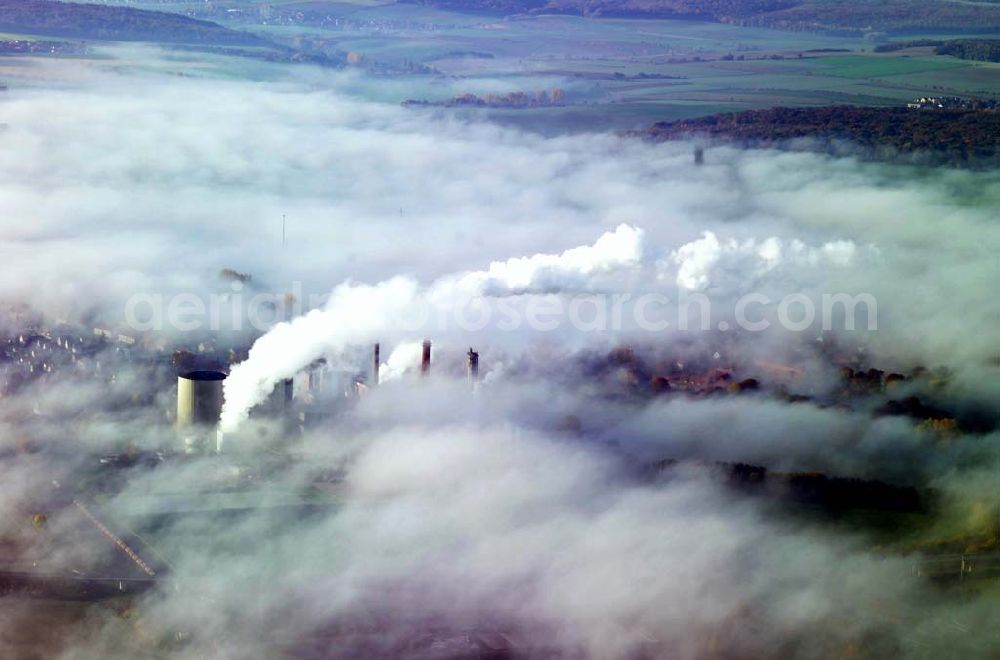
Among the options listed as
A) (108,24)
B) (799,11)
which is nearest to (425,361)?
(108,24)

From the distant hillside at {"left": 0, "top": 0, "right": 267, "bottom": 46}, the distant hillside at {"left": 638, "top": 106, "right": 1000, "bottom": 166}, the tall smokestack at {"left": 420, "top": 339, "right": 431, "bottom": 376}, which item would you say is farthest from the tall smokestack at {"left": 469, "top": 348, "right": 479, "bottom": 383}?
the distant hillside at {"left": 0, "top": 0, "right": 267, "bottom": 46}

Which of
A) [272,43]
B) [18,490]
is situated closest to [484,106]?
[272,43]

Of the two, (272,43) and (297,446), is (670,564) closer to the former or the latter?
(297,446)

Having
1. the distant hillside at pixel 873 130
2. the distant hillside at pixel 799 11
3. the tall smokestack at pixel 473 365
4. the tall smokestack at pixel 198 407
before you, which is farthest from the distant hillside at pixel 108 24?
the tall smokestack at pixel 473 365

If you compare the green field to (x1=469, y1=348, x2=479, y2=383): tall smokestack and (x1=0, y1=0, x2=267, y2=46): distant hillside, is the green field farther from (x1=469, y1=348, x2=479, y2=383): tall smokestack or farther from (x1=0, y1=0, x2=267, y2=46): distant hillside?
(x1=469, y1=348, x2=479, y2=383): tall smokestack

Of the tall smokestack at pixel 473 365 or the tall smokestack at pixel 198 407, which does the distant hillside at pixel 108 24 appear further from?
the tall smokestack at pixel 473 365
